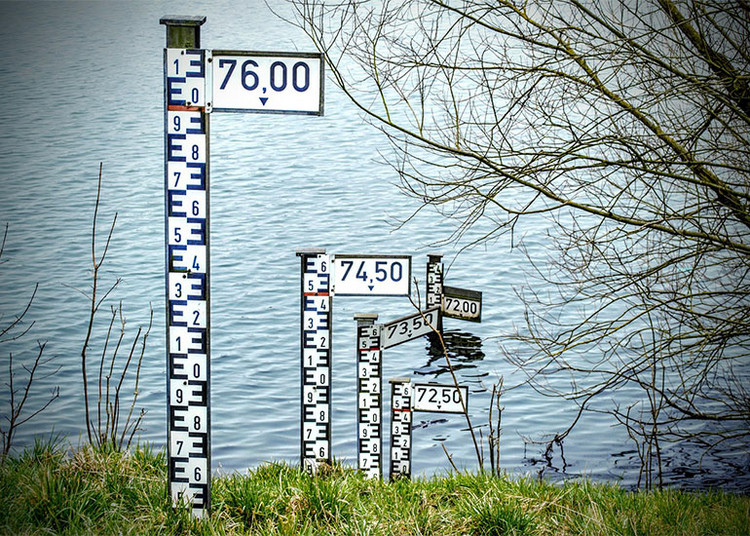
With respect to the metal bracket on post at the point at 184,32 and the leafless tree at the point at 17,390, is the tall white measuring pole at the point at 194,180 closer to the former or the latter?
the metal bracket on post at the point at 184,32

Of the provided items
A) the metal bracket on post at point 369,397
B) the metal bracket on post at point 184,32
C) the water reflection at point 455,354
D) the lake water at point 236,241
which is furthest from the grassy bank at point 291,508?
the water reflection at point 455,354

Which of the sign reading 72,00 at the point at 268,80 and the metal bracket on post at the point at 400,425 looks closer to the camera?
the sign reading 72,00 at the point at 268,80

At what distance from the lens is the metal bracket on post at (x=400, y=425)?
11805mm

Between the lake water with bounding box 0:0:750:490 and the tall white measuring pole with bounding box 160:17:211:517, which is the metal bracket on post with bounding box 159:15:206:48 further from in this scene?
the lake water with bounding box 0:0:750:490

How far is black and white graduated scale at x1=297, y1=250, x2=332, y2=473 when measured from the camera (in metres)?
10.5

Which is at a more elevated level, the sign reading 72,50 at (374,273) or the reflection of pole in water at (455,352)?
the sign reading 72,50 at (374,273)

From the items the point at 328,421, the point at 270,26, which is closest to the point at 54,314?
the point at 328,421

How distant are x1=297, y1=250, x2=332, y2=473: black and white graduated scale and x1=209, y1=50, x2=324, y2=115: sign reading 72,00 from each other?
13.7 ft

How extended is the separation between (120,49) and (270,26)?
7772mm

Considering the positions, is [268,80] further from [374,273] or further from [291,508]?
[374,273]

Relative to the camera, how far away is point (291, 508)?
275 inches

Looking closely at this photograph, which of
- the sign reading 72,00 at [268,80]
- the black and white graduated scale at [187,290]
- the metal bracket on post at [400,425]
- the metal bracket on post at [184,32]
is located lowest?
the metal bracket on post at [400,425]

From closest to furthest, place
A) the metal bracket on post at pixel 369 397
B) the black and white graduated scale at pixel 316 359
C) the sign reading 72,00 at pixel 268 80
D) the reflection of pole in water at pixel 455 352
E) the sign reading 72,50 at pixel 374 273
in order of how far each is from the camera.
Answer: the sign reading 72,00 at pixel 268 80
the sign reading 72,50 at pixel 374 273
the black and white graduated scale at pixel 316 359
the metal bracket on post at pixel 369 397
the reflection of pole in water at pixel 455 352

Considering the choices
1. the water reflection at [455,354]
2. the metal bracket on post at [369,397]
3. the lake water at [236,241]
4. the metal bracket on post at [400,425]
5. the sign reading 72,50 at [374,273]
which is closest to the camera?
the sign reading 72,50 at [374,273]
